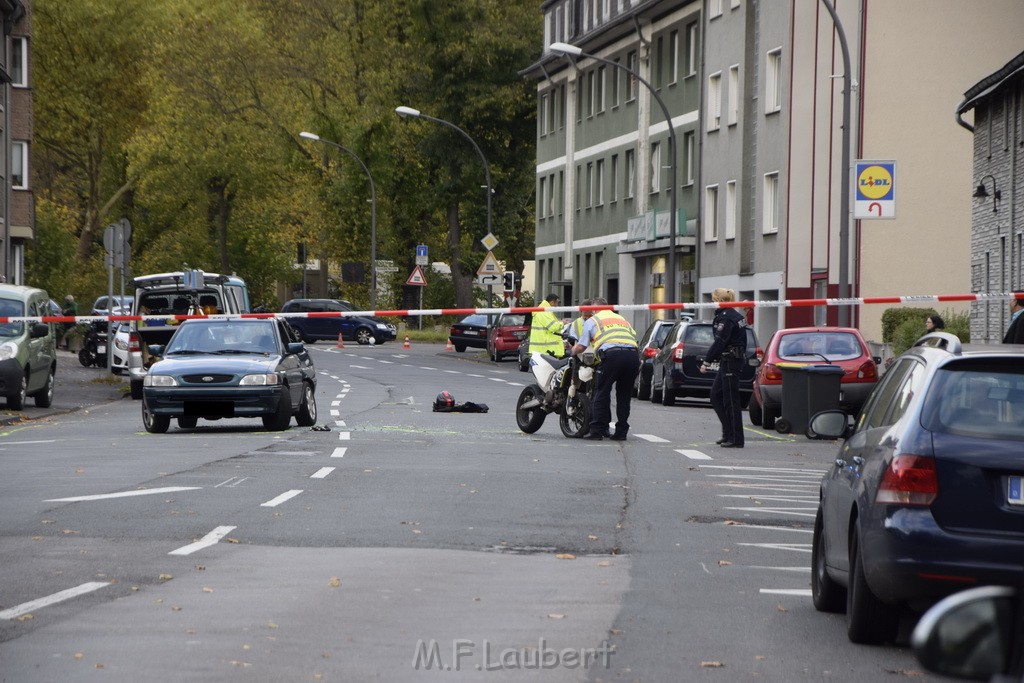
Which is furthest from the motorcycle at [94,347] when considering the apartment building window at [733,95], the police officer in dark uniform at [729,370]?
the police officer in dark uniform at [729,370]

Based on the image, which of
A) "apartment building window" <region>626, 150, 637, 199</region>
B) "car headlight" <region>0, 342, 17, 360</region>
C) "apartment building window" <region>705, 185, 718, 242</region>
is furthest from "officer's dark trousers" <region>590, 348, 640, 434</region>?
"apartment building window" <region>626, 150, 637, 199</region>

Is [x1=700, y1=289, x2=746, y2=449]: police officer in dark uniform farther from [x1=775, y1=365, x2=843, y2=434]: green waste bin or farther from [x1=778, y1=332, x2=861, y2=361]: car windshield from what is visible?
[x1=778, y1=332, x2=861, y2=361]: car windshield

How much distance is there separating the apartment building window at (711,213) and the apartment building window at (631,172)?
6.71 m

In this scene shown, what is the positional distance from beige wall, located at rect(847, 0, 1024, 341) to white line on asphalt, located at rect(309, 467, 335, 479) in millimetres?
29916

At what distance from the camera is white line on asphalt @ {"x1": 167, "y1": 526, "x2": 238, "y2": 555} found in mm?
10094

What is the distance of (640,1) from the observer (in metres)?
60.0

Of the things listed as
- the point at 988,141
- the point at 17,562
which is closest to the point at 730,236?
the point at 988,141

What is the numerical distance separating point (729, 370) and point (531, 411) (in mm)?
2734

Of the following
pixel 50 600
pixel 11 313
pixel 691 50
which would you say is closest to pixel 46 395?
pixel 11 313

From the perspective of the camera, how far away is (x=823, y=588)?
8289 mm

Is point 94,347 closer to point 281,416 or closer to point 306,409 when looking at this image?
point 306,409

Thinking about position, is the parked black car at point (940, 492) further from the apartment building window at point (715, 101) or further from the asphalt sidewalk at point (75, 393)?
the apartment building window at point (715, 101)

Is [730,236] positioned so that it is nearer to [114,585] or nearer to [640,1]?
[640,1]

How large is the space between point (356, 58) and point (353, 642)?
223ft
